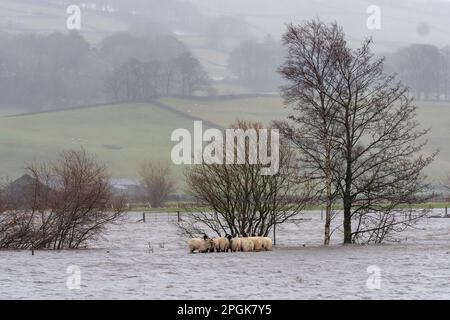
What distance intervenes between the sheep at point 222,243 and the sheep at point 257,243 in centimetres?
126

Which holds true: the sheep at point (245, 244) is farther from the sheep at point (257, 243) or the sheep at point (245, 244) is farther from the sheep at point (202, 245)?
the sheep at point (202, 245)

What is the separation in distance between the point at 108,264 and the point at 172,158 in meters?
142

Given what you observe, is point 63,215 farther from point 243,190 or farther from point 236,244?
point 243,190

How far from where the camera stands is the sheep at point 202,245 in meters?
53.0

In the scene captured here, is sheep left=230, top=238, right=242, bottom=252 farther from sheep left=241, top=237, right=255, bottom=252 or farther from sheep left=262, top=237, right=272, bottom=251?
sheep left=262, top=237, right=272, bottom=251

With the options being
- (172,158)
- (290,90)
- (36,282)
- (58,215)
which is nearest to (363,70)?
(290,90)

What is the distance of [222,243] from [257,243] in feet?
6.54

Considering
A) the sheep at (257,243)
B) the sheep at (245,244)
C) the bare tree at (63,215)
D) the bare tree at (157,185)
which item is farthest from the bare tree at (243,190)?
the bare tree at (157,185)

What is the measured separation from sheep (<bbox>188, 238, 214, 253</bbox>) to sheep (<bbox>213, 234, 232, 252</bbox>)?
26cm

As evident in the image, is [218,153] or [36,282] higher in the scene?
[218,153]

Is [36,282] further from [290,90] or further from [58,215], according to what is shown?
[290,90]

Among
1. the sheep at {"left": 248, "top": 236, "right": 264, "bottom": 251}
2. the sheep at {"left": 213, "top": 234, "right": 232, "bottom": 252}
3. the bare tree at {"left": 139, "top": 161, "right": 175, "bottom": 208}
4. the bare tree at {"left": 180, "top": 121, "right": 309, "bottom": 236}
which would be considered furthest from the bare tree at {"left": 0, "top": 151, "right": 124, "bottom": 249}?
the bare tree at {"left": 139, "top": 161, "right": 175, "bottom": 208}

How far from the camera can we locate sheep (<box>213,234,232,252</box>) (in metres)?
52.8
